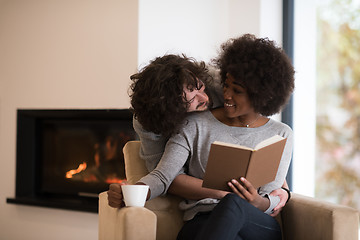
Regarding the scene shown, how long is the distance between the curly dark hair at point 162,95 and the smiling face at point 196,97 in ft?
0.05

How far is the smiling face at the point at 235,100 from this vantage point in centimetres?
198

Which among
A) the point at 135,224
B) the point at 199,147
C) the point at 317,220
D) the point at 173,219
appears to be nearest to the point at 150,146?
the point at 199,147

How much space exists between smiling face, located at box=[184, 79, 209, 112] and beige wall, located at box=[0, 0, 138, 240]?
4.41 ft

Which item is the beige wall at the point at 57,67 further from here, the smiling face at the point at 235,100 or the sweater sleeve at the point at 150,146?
the smiling face at the point at 235,100

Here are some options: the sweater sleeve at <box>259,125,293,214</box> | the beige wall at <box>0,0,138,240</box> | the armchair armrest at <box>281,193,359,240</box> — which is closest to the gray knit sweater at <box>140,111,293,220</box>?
the sweater sleeve at <box>259,125,293,214</box>

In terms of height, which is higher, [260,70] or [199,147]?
[260,70]

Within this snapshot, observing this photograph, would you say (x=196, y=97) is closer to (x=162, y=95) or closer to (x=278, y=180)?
(x=162, y=95)

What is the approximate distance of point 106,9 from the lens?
3439 mm

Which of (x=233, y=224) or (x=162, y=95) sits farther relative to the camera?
(x=162, y=95)

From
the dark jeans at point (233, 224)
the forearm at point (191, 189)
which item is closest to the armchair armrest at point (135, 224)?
the dark jeans at point (233, 224)

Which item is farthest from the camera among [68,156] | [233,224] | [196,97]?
[68,156]

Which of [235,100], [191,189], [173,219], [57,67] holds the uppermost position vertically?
[57,67]

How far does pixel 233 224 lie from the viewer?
168cm

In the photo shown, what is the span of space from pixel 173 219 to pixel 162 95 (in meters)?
0.55
